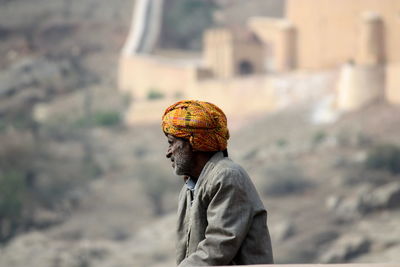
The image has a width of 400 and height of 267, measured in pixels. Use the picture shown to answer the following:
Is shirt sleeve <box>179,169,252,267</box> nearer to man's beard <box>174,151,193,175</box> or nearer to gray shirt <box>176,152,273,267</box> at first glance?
gray shirt <box>176,152,273,267</box>

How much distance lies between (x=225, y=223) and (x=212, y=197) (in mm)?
104

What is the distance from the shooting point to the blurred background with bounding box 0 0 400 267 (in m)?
19.5

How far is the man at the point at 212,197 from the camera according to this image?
2498 mm

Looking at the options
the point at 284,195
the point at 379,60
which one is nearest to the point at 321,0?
the point at 379,60

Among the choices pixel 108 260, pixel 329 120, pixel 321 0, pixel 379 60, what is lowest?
pixel 108 260

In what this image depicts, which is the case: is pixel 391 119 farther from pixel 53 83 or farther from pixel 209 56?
pixel 53 83

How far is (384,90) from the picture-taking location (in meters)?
22.6

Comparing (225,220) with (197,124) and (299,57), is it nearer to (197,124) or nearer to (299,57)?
(197,124)

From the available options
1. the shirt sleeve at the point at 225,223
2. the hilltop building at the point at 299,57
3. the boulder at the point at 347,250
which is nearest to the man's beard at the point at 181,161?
the shirt sleeve at the point at 225,223

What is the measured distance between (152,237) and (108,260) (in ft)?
5.40

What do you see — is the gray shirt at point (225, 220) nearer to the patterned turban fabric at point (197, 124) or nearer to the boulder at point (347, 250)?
the patterned turban fabric at point (197, 124)

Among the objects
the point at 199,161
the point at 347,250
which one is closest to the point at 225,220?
the point at 199,161

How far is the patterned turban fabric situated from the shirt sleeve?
12 cm

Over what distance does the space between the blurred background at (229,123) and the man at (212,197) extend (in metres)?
14.6
